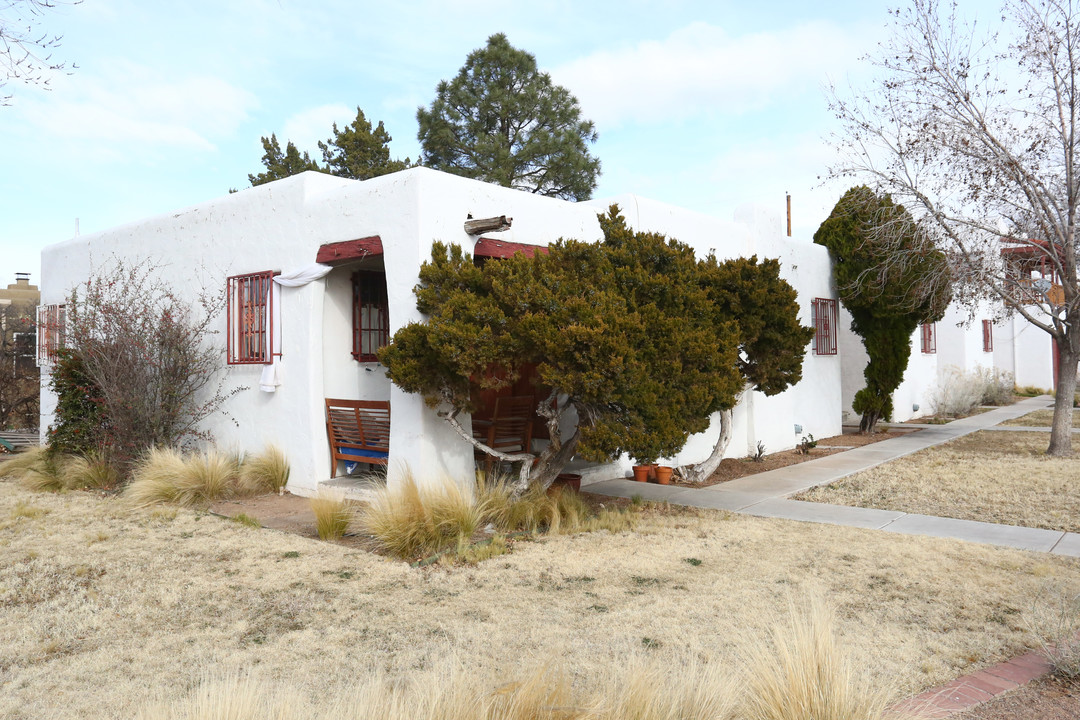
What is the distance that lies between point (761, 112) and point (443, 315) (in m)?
6.92

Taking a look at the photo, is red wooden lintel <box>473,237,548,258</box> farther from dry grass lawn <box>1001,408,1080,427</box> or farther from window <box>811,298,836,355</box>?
dry grass lawn <box>1001,408,1080,427</box>

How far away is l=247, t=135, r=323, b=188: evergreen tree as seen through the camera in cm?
2705

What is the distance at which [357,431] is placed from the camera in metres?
9.07

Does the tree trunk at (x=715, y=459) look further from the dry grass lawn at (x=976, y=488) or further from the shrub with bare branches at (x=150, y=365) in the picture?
the shrub with bare branches at (x=150, y=365)

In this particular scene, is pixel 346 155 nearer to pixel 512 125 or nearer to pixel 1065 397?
pixel 512 125

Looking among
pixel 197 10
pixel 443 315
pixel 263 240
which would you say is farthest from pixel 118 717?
pixel 263 240

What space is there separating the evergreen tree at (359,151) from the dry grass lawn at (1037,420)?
19175mm

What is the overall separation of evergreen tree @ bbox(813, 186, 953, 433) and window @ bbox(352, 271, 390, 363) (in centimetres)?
786

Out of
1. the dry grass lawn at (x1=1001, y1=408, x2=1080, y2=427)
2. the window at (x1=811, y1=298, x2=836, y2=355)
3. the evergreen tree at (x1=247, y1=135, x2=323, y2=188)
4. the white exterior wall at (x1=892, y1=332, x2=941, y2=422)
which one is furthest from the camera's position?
the evergreen tree at (x1=247, y1=135, x2=323, y2=188)

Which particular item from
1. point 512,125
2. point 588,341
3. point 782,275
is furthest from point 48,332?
point 512,125

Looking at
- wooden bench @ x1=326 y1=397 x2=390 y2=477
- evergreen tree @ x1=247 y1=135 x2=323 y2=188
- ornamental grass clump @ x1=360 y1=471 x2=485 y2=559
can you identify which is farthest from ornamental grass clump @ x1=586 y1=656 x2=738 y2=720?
evergreen tree @ x1=247 y1=135 x2=323 y2=188

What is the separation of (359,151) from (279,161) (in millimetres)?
3367

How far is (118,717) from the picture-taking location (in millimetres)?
3607

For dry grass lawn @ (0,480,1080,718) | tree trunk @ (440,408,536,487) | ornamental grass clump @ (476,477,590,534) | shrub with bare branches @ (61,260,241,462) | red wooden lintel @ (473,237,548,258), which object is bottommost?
dry grass lawn @ (0,480,1080,718)
